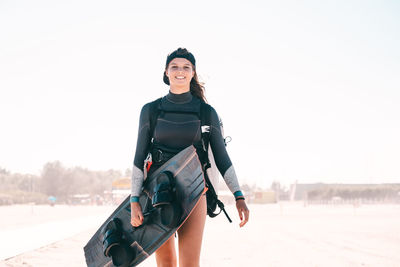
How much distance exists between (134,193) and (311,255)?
6946 mm

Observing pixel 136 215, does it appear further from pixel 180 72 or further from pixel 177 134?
pixel 180 72

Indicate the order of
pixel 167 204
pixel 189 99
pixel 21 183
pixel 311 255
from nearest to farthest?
pixel 167 204, pixel 189 99, pixel 311 255, pixel 21 183

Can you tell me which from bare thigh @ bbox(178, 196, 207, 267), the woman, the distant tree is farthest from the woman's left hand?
the distant tree

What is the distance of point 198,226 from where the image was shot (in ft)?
9.25

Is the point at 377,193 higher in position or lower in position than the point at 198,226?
lower

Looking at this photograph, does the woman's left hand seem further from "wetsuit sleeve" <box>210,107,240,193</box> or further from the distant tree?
the distant tree

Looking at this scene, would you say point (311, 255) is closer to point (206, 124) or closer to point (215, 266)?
point (215, 266)

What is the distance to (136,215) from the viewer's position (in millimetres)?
2863

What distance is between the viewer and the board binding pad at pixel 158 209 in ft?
8.93

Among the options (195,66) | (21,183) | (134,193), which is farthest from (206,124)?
(21,183)

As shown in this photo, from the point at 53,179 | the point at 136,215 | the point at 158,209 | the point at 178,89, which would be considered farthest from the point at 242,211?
the point at 53,179

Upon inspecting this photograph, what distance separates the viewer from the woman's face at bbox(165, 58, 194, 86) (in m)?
3.12

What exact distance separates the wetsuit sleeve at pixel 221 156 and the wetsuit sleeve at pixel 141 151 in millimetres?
450

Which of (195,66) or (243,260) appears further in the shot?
(243,260)
